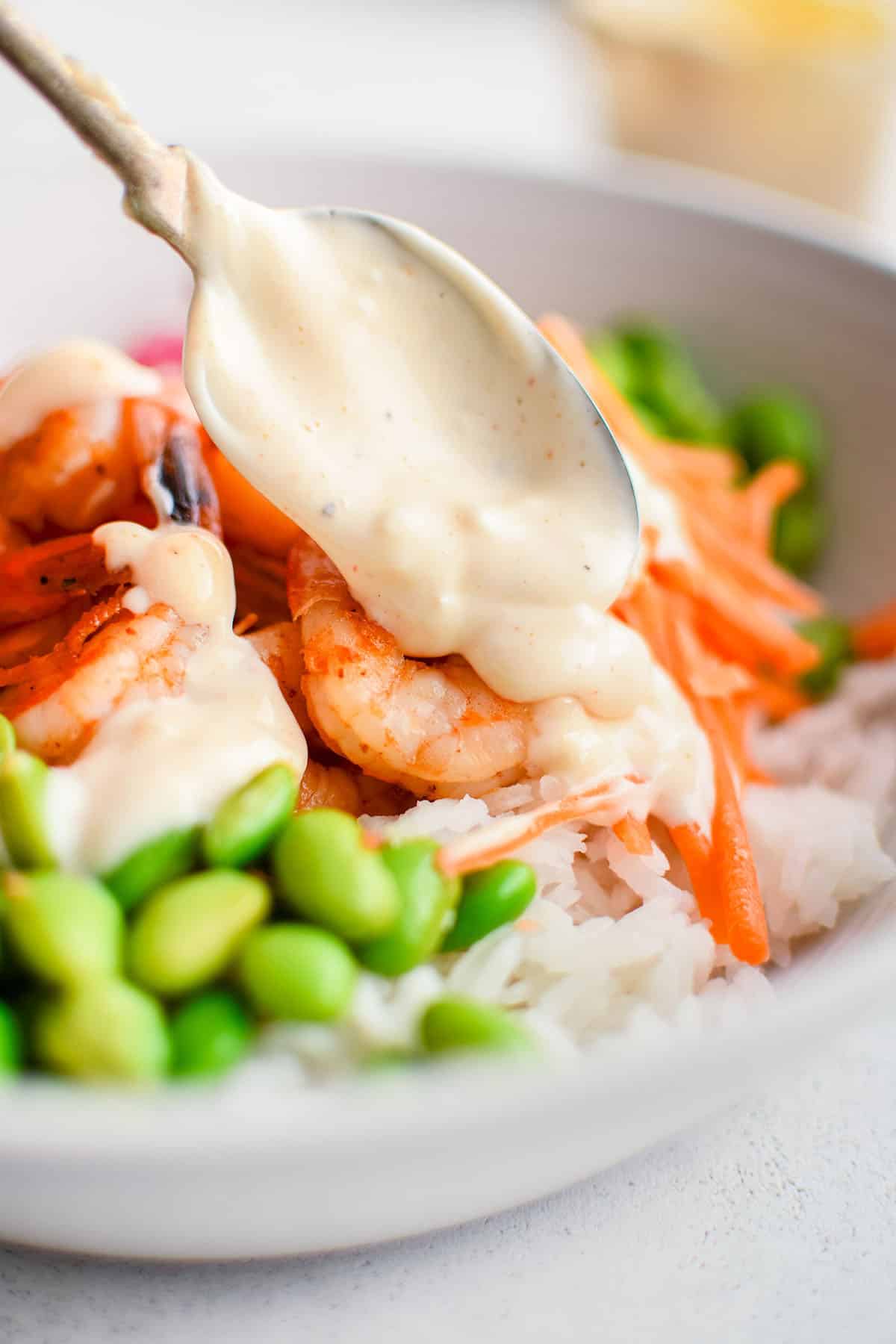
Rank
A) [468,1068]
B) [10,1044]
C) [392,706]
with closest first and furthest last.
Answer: [468,1068], [10,1044], [392,706]

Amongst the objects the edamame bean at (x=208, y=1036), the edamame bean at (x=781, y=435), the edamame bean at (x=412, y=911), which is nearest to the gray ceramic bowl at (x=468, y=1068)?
the edamame bean at (x=781, y=435)

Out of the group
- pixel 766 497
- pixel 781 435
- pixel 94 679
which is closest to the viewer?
pixel 94 679

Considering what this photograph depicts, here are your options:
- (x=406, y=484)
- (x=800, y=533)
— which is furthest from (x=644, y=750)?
(x=800, y=533)

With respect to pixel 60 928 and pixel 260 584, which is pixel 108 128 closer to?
pixel 260 584

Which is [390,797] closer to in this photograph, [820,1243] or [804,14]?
[820,1243]

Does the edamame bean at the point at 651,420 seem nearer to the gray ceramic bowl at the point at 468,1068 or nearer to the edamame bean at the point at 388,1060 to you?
the gray ceramic bowl at the point at 468,1068
